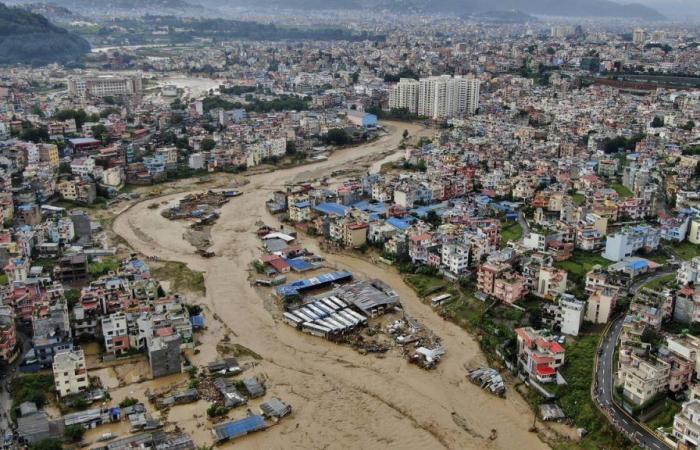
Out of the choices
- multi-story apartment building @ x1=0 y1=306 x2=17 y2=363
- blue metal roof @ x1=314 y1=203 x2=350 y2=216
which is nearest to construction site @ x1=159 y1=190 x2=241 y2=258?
blue metal roof @ x1=314 y1=203 x2=350 y2=216

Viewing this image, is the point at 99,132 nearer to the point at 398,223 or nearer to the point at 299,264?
the point at 299,264

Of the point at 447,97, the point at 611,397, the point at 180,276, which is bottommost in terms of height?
the point at 180,276

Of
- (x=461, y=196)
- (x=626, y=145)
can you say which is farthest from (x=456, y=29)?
(x=461, y=196)

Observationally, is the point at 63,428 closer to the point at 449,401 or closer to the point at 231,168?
the point at 449,401

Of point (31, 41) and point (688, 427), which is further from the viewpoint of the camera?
point (31, 41)

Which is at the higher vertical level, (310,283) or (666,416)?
(666,416)

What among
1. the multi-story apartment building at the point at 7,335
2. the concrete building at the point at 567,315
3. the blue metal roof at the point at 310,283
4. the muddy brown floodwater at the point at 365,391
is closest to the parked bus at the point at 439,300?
the muddy brown floodwater at the point at 365,391

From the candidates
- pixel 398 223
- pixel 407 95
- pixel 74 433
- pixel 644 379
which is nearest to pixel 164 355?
pixel 74 433
